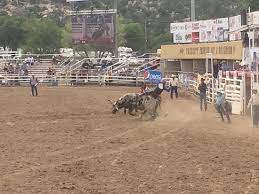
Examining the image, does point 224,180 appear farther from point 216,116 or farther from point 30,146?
point 216,116

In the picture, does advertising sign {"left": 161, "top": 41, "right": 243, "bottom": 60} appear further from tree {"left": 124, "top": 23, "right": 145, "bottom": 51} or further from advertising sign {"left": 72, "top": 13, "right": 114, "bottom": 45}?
tree {"left": 124, "top": 23, "right": 145, "bottom": 51}

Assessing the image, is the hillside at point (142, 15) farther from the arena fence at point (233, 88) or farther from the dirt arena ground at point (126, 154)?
the dirt arena ground at point (126, 154)

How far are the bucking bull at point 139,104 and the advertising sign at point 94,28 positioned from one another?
2788 centimetres

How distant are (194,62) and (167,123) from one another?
24.7 metres

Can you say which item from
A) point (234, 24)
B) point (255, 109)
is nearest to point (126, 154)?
point (255, 109)

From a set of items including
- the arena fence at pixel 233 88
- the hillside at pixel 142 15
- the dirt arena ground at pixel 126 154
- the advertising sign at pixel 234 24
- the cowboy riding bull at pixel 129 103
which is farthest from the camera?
the hillside at pixel 142 15

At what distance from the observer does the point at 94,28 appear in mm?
49250

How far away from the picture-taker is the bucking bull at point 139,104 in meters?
19.6

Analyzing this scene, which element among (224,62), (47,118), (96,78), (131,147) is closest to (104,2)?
(96,78)

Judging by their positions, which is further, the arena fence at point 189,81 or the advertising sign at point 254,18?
the advertising sign at point 254,18

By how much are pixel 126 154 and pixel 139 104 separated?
307 inches

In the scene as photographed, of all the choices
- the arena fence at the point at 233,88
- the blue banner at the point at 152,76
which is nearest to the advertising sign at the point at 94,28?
the blue banner at the point at 152,76

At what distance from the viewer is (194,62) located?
42.8m

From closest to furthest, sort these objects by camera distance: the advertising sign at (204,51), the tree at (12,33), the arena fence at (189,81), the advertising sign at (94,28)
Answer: the arena fence at (189,81) → the advertising sign at (204,51) → the advertising sign at (94,28) → the tree at (12,33)
